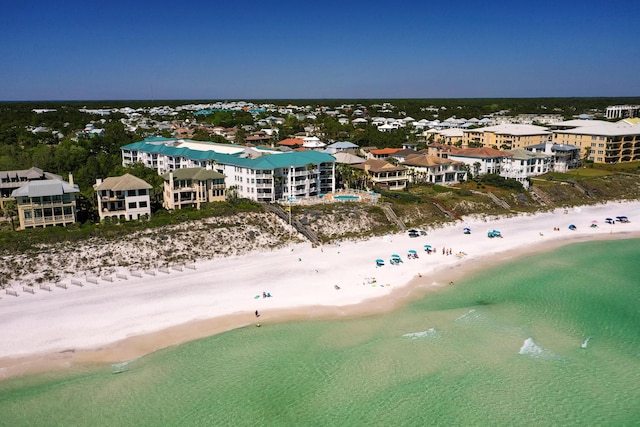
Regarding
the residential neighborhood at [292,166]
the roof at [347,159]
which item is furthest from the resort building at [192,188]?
the roof at [347,159]

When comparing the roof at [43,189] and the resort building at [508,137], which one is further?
the resort building at [508,137]

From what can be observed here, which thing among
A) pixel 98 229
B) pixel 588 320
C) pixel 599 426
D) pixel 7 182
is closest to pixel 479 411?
pixel 599 426

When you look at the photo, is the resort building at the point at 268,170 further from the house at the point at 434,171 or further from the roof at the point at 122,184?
the house at the point at 434,171

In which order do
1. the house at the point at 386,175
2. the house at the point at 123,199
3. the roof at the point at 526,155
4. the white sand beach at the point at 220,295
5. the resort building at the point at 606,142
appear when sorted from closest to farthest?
1. the white sand beach at the point at 220,295
2. the house at the point at 123,199
3. the house at the point at 386,175
4. the roof at the point at 526,155
5. the resort building at the point at 606,142

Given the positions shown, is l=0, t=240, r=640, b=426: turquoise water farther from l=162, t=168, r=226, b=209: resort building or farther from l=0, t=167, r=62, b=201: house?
l=0, t=167, r=62, b=201: house

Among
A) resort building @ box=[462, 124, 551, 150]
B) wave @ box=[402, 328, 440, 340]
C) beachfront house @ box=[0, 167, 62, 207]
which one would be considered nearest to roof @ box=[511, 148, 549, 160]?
resort building @ box=[462, 124, 551, 150]

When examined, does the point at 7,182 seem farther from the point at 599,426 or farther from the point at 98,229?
the point at 599,426

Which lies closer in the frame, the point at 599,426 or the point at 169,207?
the point at 599,426

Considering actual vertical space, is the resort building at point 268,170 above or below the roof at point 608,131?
below
